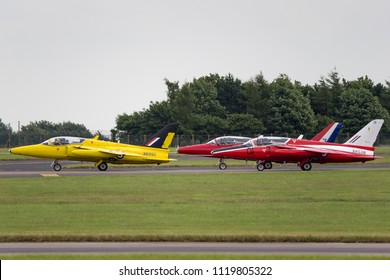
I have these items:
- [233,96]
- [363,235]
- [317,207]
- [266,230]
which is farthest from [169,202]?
[233,96]

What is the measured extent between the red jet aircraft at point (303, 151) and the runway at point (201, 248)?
1282 inches

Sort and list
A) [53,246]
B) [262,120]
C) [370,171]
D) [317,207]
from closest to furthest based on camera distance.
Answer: [53,246], [317,207], [370,171], [262,120]

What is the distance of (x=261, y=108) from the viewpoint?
12400 centimetres

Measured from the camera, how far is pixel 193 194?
3766 centimetres

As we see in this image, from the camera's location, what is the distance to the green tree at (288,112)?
114 m

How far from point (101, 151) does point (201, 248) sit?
3463cm

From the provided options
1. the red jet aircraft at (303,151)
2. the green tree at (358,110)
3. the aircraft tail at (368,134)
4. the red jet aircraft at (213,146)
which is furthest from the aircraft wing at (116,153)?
the green tree at (358,110)

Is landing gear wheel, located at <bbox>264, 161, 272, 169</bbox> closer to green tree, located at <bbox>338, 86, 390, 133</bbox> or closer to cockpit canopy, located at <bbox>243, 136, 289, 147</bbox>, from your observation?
cockpit canopy, located at <bbox>243, 136, 289, 147</bbox>

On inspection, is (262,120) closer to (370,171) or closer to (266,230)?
(370,171)

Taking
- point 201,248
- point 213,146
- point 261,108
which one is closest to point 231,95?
point 261,108

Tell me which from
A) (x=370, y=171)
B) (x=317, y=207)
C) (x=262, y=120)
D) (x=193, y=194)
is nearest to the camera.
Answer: (x=317, y=207)

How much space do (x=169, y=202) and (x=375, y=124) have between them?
25.0 meters

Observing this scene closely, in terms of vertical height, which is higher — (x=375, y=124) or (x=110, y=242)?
(x=375, y=124)

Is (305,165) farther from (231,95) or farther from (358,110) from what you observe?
(231,95)
